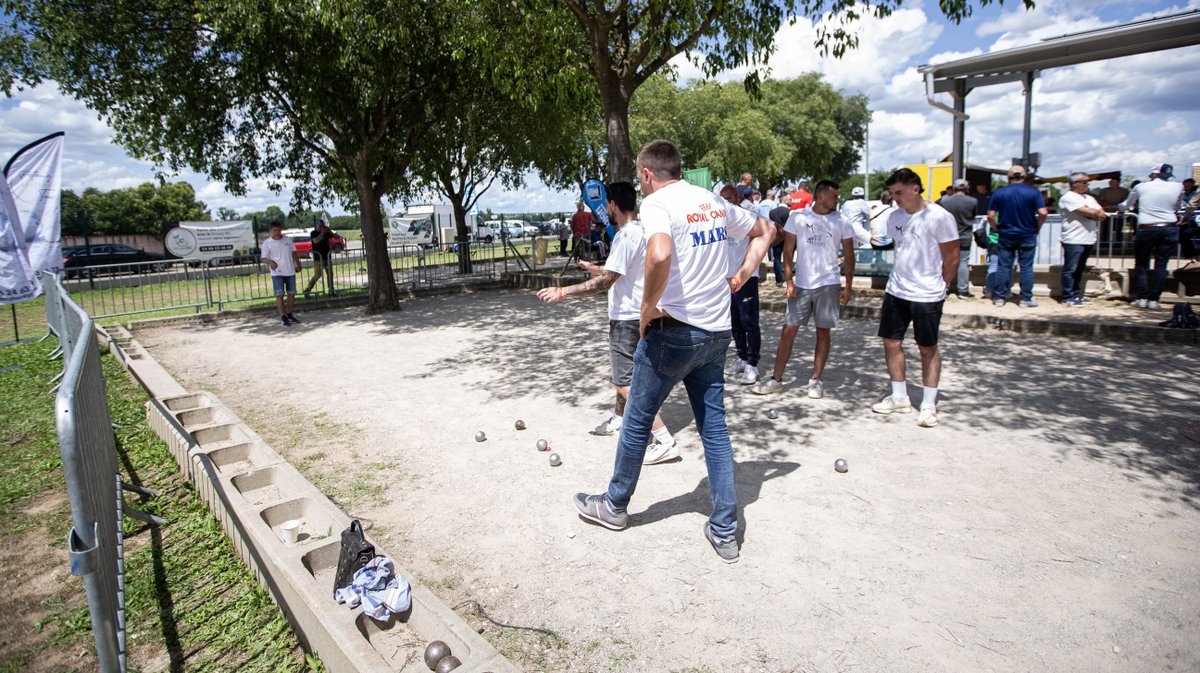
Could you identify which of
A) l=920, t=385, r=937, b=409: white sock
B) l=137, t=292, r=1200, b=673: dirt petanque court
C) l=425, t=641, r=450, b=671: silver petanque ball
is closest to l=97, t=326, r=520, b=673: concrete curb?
l=425, t=641, r=450, b=671: silver petanque ball

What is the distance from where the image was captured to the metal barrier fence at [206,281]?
15.5 metres

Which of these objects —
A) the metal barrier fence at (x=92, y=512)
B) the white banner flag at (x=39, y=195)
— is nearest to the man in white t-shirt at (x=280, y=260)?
the white banner flag at (x=39, y=195)

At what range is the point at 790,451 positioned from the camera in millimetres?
5051

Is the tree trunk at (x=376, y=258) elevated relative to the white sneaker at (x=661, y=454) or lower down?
elevated

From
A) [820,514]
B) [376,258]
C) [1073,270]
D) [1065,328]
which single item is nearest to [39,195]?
[376,258]

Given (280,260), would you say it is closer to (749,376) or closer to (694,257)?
(749,376)

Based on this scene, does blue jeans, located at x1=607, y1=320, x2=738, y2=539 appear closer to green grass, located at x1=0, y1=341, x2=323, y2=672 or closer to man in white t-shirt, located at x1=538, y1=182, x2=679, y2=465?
man in white t-shirt, located at x1=538, y1=182, x2=679, y2=465

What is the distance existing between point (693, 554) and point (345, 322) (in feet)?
35.8

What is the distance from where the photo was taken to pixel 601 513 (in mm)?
3912

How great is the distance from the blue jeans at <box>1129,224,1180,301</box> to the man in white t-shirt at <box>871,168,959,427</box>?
19.7 feet

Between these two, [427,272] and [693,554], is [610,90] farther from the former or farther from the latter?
[427,272]

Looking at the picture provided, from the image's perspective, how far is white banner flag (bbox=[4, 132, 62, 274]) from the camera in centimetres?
871

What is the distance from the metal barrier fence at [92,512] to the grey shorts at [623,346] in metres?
3.00

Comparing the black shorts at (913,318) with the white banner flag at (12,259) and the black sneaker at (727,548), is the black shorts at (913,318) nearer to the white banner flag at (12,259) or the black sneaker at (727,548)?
the black sneaker at (727,548)
